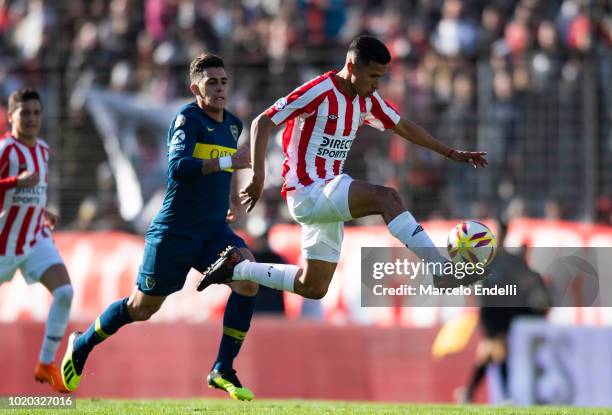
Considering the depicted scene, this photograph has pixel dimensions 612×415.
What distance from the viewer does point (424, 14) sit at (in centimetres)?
1867

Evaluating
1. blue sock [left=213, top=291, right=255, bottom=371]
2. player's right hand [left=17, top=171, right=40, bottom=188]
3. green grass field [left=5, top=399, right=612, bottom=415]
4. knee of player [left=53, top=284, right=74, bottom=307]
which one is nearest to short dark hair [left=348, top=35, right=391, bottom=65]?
blue sock [left=213, top=291, right=255, bottom=371]

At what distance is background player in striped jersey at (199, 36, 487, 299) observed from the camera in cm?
930

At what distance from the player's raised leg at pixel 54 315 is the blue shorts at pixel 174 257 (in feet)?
6.46

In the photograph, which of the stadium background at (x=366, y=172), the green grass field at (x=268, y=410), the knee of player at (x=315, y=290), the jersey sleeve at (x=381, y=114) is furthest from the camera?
the stadium background at (x=366, y=172)

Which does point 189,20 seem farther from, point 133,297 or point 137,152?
point 133,297

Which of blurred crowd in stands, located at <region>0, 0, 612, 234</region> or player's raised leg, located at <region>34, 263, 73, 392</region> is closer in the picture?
player's raised leg, located at <region>34, 263, 73, 392</region>

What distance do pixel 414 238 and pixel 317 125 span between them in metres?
1.14

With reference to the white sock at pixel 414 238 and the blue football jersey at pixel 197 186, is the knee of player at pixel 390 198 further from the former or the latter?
the blue football jersey at pixel 197 186

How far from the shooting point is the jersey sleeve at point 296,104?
939cm

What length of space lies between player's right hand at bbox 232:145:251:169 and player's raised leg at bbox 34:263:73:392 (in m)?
3.14

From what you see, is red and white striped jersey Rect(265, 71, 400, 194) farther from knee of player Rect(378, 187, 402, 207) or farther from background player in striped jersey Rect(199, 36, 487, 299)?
knee of player Rect(378, 187, 402, 207)

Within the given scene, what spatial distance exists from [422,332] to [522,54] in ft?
12.0

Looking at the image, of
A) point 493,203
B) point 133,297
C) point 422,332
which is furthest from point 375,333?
point 133,297

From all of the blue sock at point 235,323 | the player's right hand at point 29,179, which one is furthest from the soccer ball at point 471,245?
the player's right hand at point 29,179
